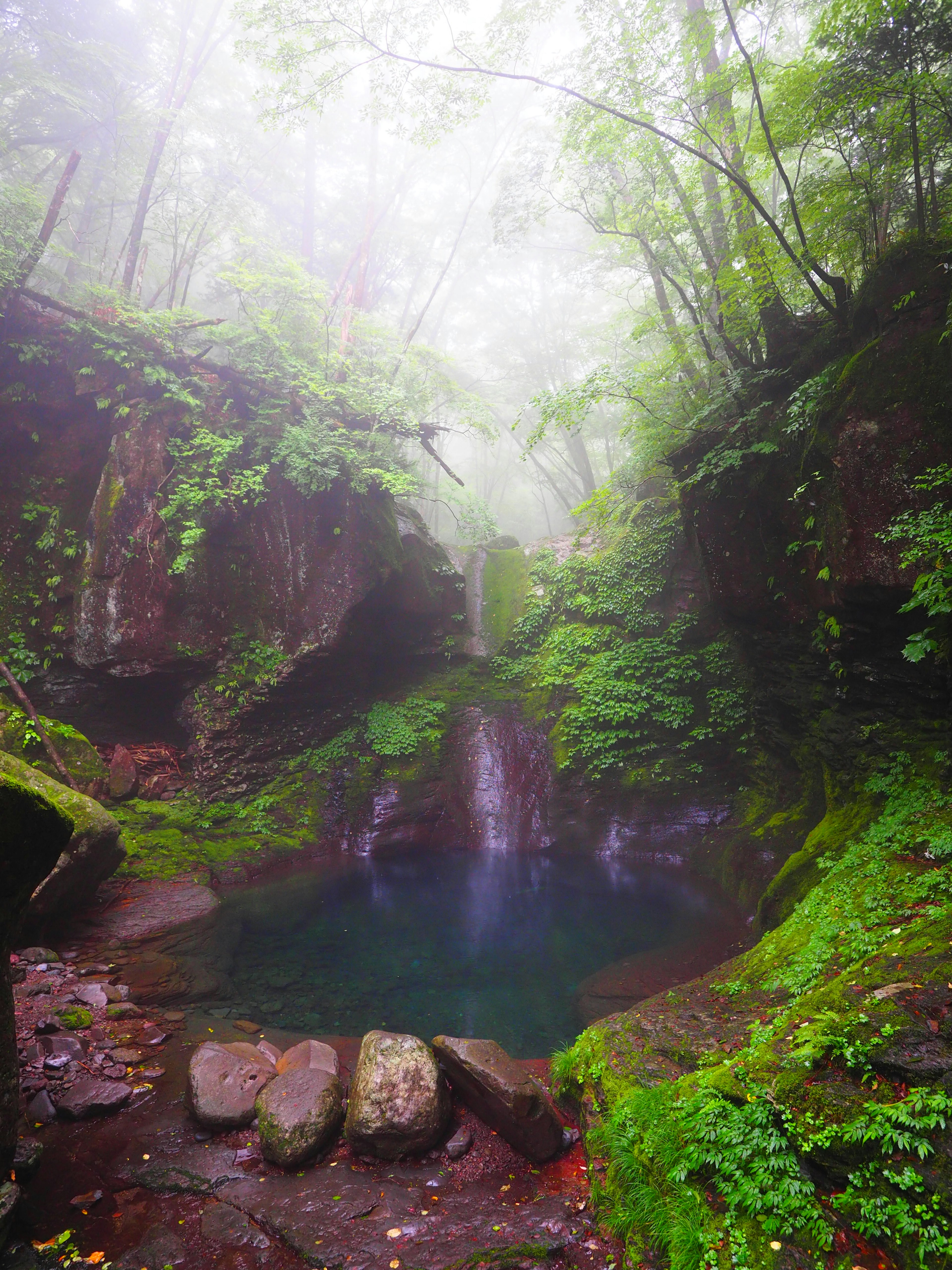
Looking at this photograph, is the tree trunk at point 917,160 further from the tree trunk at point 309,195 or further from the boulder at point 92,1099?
the tree trunk at point 309,195

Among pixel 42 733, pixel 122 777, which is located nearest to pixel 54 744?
pixel 42 733

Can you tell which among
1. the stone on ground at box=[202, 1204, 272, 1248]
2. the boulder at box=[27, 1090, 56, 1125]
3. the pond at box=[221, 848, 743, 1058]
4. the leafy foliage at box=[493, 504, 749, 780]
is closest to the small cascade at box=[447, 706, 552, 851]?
the pond at box=[221, 848, 743, 1058]

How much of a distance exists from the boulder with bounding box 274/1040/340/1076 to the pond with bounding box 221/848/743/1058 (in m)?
1.00

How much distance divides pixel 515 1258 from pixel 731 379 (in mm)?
9913

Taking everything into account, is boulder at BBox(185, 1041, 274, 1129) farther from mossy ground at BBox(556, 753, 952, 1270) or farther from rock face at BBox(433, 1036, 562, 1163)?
mossy ground at BBox(556, 753, 952, 1270)

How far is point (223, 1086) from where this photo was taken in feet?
14.0

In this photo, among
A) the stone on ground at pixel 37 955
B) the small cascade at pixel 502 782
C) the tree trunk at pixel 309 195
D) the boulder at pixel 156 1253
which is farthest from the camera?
the tree trunk at pixel 309 195

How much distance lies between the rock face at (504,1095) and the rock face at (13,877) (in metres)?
2.73

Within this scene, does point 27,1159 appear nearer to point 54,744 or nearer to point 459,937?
point 459,937

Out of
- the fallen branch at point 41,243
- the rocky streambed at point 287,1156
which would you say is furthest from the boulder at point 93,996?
the fallen branch at point 41,243

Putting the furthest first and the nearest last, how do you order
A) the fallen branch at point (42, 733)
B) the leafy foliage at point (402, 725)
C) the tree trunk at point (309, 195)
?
the tree trunk at point (309, 195) → the leafy foliage at point (402, 725) → the fallen branch at point (42, 733)

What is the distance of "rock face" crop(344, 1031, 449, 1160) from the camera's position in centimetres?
387

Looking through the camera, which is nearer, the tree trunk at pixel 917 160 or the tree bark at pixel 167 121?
the tree trunk at pixel 917 160

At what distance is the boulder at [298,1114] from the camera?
12.5 feet
